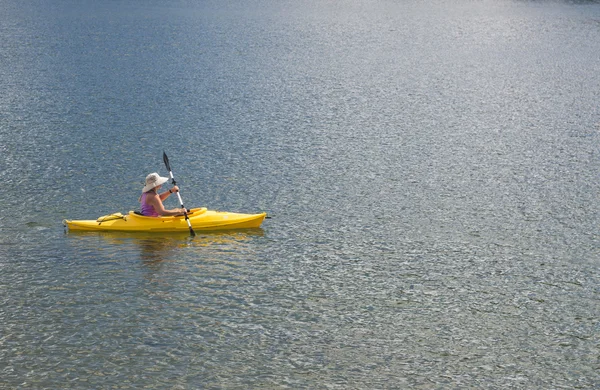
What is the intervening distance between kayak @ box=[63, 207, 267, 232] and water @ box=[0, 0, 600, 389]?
0.24 metres

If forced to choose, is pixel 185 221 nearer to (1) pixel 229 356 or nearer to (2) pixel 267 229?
(2) pixel 267 229

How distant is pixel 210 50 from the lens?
37.5 m

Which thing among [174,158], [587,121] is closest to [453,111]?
[587,121]

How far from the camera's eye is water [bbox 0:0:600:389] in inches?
461

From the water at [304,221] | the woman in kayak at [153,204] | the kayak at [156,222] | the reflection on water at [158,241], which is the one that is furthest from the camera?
the woman in kayak at [153,204]

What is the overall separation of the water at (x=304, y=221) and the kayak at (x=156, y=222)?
0.24 meters

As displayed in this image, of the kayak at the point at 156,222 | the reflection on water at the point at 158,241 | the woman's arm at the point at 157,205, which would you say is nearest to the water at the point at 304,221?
the reflection on water at the point at 158,241

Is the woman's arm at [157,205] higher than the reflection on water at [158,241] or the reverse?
higher

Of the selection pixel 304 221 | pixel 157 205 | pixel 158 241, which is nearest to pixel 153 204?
pixel 157 205

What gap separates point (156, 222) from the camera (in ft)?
51.5

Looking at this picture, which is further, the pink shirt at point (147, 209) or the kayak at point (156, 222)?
the pink shirt at point (147, 209)

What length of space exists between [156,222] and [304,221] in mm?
3140

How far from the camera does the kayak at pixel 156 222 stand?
614 inches

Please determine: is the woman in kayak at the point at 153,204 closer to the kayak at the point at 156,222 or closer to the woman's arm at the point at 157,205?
the woman's arm at the point at 157,205
